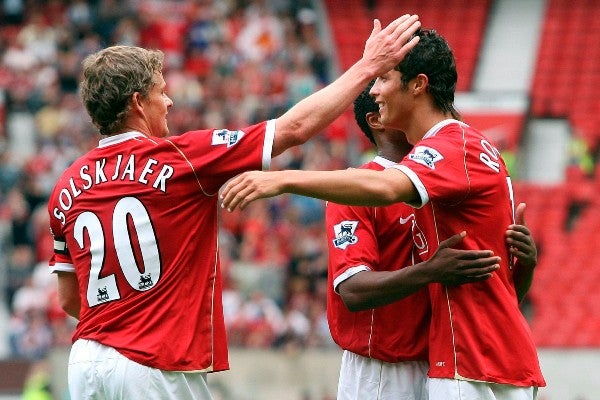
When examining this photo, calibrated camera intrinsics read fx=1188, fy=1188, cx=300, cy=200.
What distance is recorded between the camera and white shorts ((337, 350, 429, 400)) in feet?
17.6

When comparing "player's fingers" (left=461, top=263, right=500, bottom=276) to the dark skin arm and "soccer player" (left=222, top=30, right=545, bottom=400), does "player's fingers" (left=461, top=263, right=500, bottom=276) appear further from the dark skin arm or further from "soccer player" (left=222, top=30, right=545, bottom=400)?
"soccer player" (left=222, top=30, right=545, bottom=400)

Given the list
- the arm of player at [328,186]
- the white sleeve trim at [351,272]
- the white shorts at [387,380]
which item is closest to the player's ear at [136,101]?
the arm of player at [328,186]

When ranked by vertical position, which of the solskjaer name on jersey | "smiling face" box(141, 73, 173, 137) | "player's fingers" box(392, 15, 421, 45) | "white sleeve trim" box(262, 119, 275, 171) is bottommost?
the solskjaer name on jersey

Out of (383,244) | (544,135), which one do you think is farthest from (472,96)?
(383,244)

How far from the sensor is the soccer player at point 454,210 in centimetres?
457

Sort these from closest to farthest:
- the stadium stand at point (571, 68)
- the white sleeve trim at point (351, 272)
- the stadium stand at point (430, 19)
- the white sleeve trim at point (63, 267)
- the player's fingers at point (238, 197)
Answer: the player's fingers at point (238, 197) < the white sleeve trim at point (351, 272) < the white sleeve trim at point (63, 267) < the stadium stand at point (571, 68) < the stadium stand at point (430, 19)

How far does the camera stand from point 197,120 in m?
16.3

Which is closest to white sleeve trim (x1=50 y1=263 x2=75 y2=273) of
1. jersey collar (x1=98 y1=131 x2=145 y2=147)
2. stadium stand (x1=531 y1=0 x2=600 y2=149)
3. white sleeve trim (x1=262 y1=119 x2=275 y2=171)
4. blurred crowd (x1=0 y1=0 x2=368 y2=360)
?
jersey collar (x1=98 y1=131 x2=145 y2=147)

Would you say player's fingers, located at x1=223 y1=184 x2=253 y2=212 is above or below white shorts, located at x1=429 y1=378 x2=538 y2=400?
above

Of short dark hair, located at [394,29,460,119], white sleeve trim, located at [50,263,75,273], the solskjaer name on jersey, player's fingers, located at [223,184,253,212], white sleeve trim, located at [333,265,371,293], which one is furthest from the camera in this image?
white sleeve trim, located at [50,263,75,273]

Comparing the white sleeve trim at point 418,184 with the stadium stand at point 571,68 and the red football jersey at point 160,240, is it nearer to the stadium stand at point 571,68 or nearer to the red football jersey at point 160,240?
the red football jersey at point 160,240

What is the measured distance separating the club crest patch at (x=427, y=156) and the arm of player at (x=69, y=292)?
1700mm

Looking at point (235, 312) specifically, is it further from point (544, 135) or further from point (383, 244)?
point (383, 244)

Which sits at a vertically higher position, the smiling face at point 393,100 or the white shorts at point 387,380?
the smiling face at point 393,100
